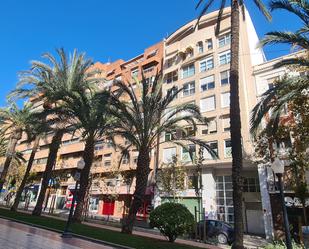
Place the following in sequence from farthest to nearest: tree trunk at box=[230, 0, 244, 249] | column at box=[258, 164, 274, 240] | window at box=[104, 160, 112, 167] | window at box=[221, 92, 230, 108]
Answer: window at box=[104, 160, 112, 167] → window at box=[221, 92, 230, 108] → column at box=[258, 164, 274, 240] → tree trunk at box=[230, 0, 244, 249]

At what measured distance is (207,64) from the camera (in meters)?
38.9

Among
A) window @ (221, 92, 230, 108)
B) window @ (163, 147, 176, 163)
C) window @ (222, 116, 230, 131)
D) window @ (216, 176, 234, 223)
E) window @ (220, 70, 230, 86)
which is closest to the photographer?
window @ (216, 176, 234, 223)

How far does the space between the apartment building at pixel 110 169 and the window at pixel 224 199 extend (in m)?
8.88

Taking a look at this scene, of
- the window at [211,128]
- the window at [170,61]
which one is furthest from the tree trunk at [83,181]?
the window at [170,61]

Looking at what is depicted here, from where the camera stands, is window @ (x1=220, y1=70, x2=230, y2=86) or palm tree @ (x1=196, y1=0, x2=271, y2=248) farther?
window @ (x1=220, y1=70, x2=230, y2=86)

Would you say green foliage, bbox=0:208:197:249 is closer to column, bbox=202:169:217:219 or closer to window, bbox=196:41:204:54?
column, bbox=202:169:217:219

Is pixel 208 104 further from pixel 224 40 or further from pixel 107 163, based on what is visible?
pixel 107 163

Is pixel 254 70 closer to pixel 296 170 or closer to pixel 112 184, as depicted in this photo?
pixel 296 170

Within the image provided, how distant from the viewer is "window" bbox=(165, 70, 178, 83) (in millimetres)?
42378

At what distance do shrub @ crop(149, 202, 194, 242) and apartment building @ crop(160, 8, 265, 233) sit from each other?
15.8 metres

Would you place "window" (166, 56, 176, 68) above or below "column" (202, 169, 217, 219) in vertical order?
above

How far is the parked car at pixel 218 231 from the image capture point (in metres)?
19.5

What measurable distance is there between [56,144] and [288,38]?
19.3 meters

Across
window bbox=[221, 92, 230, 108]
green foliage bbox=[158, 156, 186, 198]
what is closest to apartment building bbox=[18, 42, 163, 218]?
green foliage bbox=[158, 156, 186, 198]
